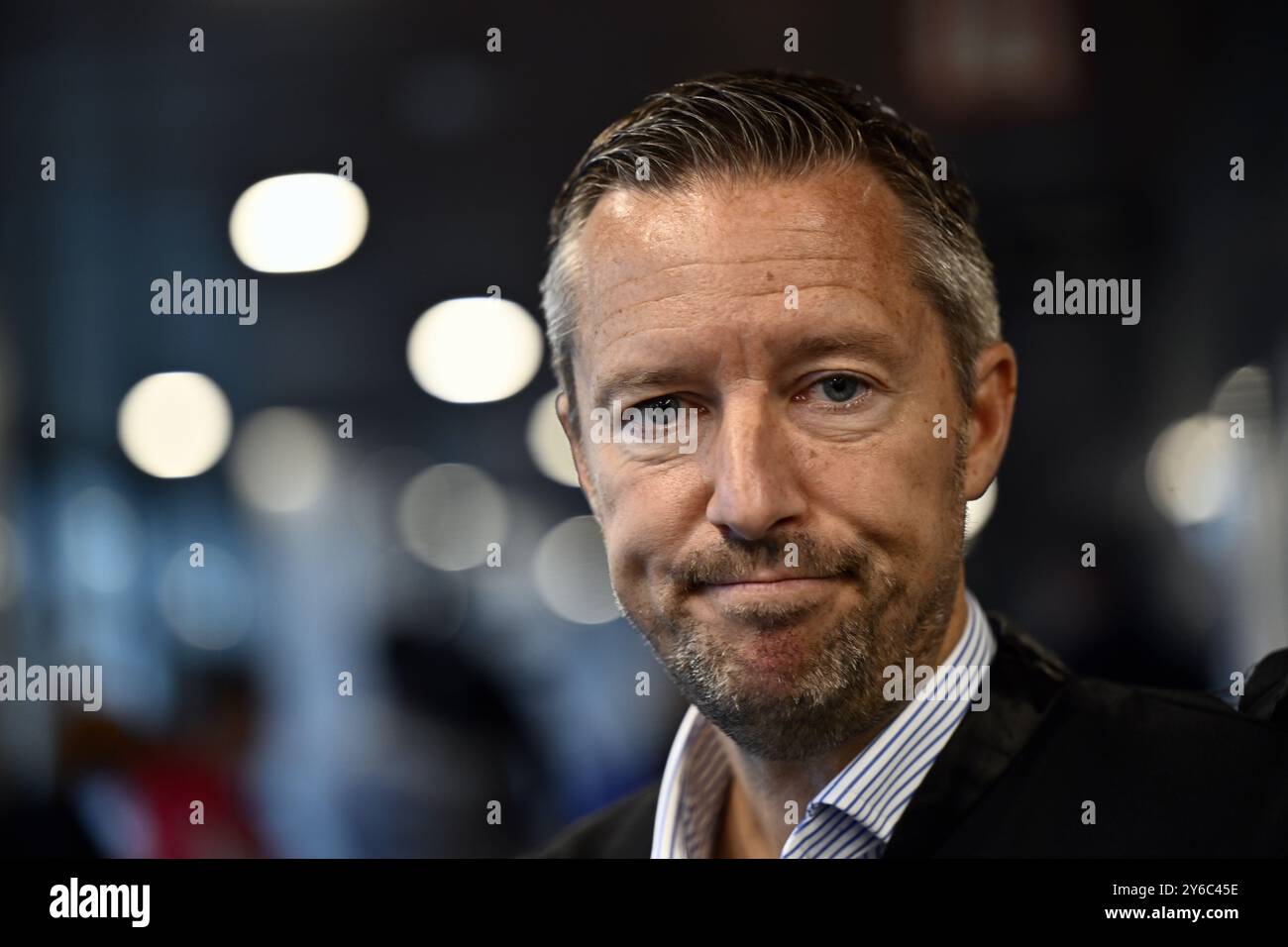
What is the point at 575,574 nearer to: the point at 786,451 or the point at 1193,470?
the point at 786,451

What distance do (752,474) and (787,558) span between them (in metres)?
0.13

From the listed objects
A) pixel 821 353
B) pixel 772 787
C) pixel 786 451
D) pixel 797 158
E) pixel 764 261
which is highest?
pixel 797 158

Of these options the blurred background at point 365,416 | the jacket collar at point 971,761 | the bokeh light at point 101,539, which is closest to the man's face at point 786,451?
Answer: the jacket collar at point 971,761

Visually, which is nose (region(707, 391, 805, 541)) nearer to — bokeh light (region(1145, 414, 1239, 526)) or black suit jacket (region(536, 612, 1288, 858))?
black suit jacket (region(536, 612, 1288, 858))

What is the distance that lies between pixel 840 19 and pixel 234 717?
5.19 feet

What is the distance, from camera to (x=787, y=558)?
62.9 inches

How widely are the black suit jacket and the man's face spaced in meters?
0.14

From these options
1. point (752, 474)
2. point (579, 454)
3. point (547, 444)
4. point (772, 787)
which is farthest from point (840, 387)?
point (547, 444)

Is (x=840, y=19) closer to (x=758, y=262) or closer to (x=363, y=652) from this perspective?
(x=758, y=262)

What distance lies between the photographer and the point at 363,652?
7.19 feet

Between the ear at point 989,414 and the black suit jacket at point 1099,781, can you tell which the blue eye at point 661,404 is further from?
the black suit jacket at point 1099,781

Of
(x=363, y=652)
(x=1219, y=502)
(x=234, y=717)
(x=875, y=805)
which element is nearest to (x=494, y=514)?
(x=363, y=652)

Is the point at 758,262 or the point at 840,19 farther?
the point at 840,19

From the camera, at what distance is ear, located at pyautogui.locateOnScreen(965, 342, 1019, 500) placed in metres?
1.75
